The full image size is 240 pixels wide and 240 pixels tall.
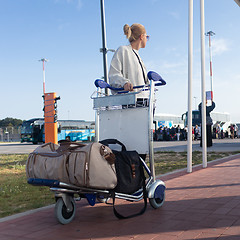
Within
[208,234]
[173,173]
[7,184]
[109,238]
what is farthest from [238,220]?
[7,184]

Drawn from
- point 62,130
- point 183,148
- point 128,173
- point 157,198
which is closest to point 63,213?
point 128,173

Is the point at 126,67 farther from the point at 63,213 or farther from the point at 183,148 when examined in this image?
the point at 183,148

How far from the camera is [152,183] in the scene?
12.2 ft

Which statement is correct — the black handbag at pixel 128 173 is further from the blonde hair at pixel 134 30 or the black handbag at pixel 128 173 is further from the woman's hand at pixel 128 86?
the blonde hair at pixel 134 30

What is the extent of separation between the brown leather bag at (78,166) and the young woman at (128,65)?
116 centimetres

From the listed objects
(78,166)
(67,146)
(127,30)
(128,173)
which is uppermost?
(127,30)

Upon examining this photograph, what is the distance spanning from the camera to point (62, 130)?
3422cm

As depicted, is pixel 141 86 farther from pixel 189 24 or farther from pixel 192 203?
pixel 189 24

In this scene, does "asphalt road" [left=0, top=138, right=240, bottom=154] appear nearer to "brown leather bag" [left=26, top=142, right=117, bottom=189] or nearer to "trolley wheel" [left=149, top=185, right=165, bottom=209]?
"trolley wheel" [left=149, top=185, right=165, bottom=209]

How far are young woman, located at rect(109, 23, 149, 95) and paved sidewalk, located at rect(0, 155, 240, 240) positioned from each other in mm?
1558

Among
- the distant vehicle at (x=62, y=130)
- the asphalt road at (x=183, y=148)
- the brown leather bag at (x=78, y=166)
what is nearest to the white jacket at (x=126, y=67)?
the brown leather bag at (x=78, y=166)

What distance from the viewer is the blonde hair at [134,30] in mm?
4117

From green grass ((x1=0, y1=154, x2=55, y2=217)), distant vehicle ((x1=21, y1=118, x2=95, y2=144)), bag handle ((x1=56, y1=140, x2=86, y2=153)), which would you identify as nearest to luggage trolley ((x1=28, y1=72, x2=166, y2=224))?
bag handle ((x1=56, y1=140, x2=86, y2=153))

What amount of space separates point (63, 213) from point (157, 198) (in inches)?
45.5
